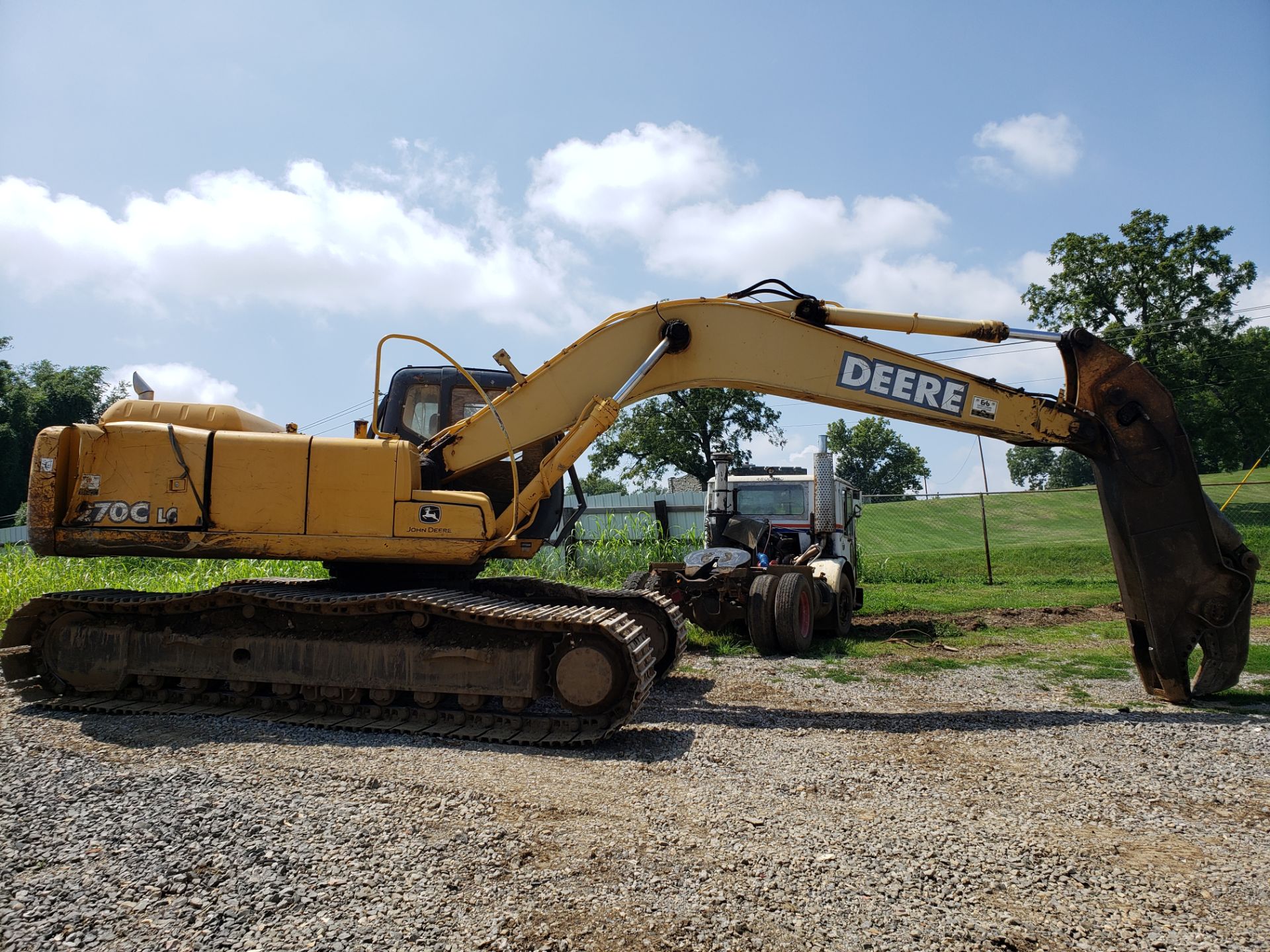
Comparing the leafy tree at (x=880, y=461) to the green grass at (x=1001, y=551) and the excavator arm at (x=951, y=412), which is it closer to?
the green grass at (x=1001, y=551)

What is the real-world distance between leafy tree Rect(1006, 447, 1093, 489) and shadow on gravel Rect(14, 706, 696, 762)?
87637 mm

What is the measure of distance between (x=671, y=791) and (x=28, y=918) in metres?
2.93

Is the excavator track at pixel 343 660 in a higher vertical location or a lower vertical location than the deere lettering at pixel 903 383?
lower

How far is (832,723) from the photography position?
6.66 m

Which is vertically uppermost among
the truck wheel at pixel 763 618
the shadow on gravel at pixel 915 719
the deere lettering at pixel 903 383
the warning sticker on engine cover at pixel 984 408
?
the deere lettering at pixel 903 383

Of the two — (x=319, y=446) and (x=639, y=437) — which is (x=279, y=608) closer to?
(x=319, y=446)

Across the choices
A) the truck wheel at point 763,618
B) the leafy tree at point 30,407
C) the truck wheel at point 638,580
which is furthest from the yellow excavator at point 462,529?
the leafy tree at point 30,407

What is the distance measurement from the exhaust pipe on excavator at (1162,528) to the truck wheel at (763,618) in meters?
4.15

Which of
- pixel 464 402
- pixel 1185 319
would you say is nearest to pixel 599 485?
pixel 1185 319

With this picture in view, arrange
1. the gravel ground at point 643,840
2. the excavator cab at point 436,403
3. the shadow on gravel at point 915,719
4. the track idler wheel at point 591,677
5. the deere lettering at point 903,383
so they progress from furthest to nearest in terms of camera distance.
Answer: the excavator cab at point 436,403 → the deere lettering at point 903,383 → the shadow on gravel at point 915,719 → the track idler wheel at point 591,677 → the gravel ground at point 643,840

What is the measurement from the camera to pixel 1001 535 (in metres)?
31.4

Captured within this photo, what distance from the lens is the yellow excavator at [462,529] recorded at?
6.40 m

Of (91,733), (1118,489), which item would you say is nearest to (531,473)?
Answer: (91,733)

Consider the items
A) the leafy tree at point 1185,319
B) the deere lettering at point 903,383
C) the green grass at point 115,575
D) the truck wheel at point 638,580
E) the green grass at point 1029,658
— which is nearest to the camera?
the deere lettering at point 903,383
